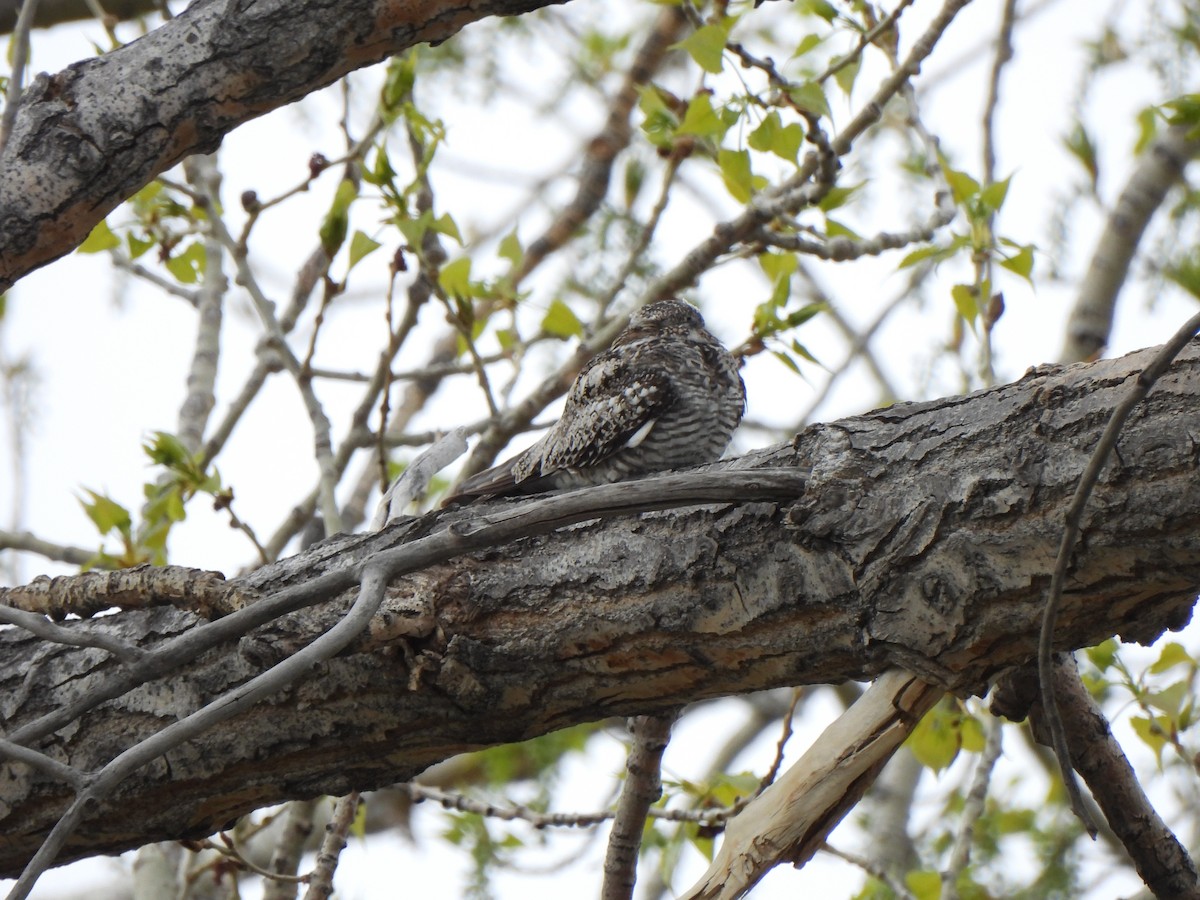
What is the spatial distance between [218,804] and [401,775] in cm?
41

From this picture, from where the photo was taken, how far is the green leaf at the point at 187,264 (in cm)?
452

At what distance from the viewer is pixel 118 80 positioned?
2621 millimetres

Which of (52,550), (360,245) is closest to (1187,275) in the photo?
(360,245)

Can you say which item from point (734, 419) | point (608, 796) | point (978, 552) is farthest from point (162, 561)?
point (978, 552)

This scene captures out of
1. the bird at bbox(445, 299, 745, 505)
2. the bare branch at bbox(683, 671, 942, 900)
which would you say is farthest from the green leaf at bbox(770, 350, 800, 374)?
the bare branch at bbox(683, 671, 942, 900)

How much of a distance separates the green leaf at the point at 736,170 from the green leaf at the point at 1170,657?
1.87 meters

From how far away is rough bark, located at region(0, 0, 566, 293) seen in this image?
102 inches

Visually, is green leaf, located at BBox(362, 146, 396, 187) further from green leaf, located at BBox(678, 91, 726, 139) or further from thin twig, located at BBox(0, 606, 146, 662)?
thin twig, located at BBox(0, 606, 146, 662)

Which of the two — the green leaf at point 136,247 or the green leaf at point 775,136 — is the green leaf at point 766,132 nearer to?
the green leaf at point 775,136

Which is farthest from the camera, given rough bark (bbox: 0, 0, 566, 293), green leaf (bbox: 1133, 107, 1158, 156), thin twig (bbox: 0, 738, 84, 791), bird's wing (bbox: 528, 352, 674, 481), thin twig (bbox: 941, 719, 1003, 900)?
green leaf (bbox: 1133, 107, 1158, 156)

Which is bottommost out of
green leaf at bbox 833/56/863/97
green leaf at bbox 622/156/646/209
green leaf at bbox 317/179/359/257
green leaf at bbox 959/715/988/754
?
green leaf at bbox 959/715/988/754

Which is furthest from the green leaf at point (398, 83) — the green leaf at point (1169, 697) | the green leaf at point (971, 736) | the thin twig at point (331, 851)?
the green leaf at point (1169, 697)

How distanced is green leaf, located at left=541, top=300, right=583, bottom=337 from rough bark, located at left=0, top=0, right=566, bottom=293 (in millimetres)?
1670

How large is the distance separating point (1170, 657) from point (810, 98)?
77.7 inches
